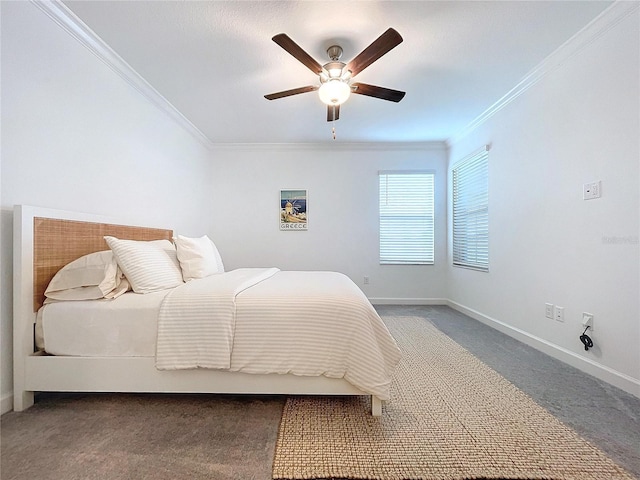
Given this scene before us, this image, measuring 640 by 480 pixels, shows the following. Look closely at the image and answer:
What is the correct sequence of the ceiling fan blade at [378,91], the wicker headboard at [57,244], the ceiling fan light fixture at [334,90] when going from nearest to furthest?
the wicker headboard at [57,244] < the ceiling fan light fixture at [334,90] < the ceiling fan blade at [378,91]

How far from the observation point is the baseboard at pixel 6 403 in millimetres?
1633

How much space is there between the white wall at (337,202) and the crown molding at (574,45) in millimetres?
1627

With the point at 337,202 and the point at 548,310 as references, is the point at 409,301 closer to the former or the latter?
the point at 337,202

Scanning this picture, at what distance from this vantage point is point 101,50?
2.28 metres

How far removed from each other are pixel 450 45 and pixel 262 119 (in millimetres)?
2165

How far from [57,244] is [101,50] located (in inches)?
58.8

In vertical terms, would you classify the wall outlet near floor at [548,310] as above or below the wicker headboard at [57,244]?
below

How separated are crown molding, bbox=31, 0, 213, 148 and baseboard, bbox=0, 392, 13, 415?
2.25 metres

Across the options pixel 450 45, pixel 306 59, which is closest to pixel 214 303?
pixel 306 59

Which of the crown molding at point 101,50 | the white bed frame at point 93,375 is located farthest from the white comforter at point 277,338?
the crown molding at point 101,50

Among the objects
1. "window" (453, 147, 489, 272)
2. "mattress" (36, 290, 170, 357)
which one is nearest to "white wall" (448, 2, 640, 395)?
"window" (453, 147, 489, 272)

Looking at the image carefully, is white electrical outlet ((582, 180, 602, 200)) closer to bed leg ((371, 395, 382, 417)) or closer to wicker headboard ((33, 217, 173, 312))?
bed leg ((371, 395, 382, 417))

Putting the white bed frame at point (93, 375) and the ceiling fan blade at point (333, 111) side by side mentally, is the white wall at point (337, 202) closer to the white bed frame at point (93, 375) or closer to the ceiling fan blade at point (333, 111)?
the ceiling fan blade at point (333, 111)

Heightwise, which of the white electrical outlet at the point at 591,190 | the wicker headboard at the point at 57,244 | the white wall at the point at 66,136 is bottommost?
the wicker headboard at the point at 57,244
